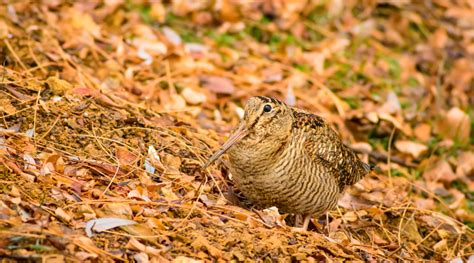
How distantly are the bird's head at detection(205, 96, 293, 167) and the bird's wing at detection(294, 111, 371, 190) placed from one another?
27 cm

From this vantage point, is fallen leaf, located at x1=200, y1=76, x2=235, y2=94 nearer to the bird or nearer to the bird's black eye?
the bird

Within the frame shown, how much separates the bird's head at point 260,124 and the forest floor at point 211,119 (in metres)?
0.44

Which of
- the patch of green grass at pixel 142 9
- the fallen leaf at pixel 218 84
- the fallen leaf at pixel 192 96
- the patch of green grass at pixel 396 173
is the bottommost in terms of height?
the patch of green grass at pixel 396 173

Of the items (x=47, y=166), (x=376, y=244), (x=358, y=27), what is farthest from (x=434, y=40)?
(x=47, y=166)

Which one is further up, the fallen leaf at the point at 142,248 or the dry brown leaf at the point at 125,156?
the fallen leaf at the point at 142,248

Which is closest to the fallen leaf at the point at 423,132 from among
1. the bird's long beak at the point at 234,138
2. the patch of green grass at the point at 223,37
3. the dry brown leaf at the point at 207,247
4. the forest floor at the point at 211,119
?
the forest floor at the point at 211,119

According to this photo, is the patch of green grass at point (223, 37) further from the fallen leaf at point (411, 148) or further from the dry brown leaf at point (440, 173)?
the dry brown leaf at point (440, 173)

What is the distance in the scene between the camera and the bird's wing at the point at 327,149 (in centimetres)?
542

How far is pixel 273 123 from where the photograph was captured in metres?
5.12

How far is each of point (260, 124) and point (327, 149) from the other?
2.19ft

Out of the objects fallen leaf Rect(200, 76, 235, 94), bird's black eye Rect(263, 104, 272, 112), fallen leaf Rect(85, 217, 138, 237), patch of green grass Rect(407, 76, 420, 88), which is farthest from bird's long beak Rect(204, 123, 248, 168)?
patch of green grass Rect(407, 76, 420, 88)

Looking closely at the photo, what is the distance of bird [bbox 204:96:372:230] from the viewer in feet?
16.6

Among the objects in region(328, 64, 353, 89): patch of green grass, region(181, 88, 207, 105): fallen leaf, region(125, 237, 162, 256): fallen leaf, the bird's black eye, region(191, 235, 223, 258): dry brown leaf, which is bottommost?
region(328, 64, 353, 89): patch of green grass

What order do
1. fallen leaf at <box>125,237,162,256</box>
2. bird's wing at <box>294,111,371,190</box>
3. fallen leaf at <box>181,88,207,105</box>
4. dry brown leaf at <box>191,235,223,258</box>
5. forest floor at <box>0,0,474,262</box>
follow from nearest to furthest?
fallen leaf at <box>125,237,162,256</box> → dry brown leaf at <box>191,235,223,258</box> → forest floor at <box>0,0,474,262</box> → bird's wing at <box>294,111,371,190</box> → fallen leaf at <box>181,88,207,105</box>
